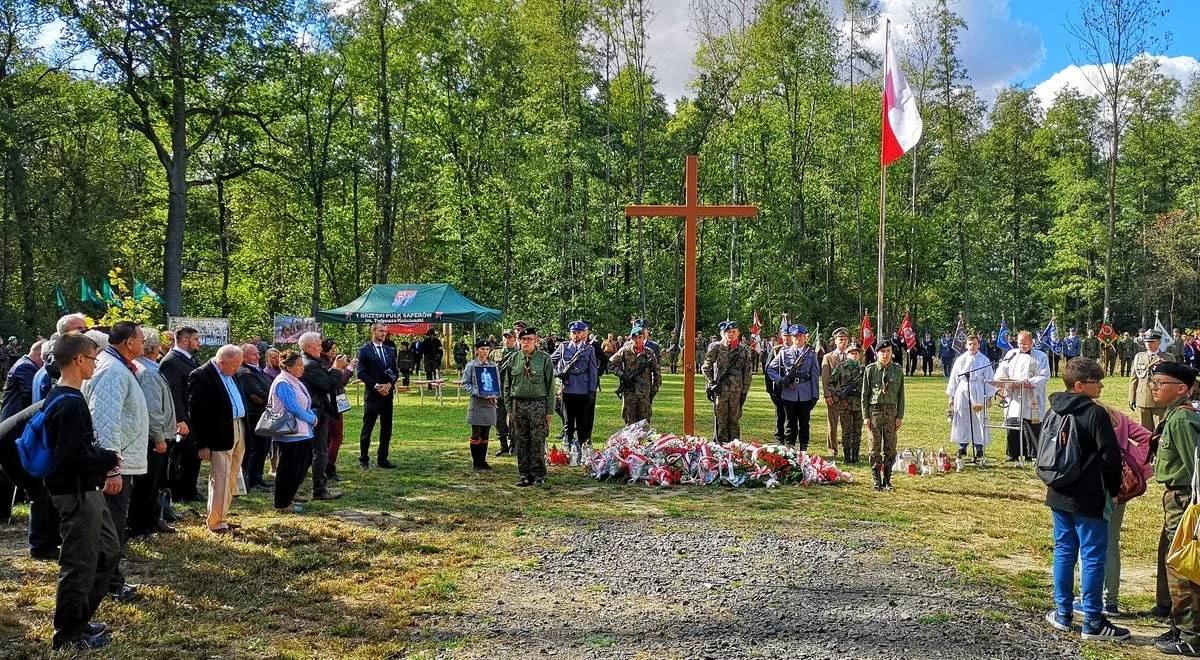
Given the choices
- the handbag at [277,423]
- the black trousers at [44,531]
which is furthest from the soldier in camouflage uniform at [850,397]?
the black trousers at [44,531]

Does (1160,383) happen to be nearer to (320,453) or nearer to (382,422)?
(320,453)

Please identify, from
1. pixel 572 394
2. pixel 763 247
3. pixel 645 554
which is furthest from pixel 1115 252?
pixel 645 554

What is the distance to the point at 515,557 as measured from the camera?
22.0 feet

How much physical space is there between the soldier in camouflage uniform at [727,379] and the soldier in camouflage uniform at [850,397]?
1309 millimetres

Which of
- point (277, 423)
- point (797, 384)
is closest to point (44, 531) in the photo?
point (277, 423)

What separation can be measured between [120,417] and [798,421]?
10.1 metres

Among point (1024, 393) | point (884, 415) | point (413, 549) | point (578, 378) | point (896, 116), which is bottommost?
point (413, 549)

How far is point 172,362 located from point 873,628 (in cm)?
680

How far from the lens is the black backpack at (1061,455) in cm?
482

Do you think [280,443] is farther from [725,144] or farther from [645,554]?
[725,144]

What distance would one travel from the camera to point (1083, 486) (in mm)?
4820

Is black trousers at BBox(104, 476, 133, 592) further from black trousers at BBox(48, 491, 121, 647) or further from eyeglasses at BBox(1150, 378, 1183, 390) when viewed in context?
eyeglasses at BBox(1150, 378, 1183, 390)

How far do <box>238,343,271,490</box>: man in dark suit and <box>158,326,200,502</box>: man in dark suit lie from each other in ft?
1.63

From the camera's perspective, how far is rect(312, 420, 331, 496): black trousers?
8898 mm
